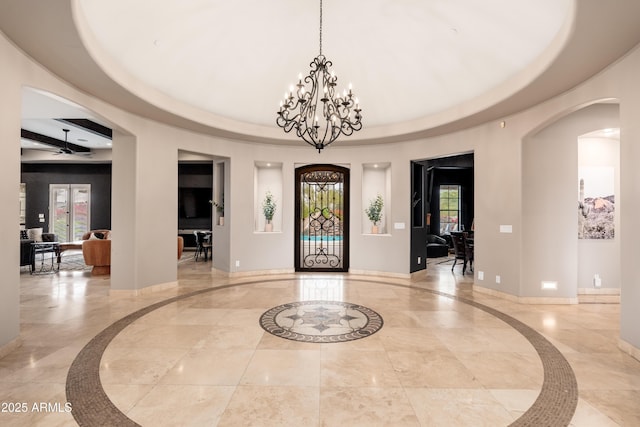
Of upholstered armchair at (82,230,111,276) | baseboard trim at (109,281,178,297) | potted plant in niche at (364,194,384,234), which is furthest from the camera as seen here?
potted plant in niche at (364,194,384,234)

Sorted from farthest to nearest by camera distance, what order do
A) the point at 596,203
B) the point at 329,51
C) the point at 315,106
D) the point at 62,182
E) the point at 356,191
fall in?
the point at 62,182 → the point at 356,191 → the point at 596,203 → the point at 329,51 → the point at 315,106

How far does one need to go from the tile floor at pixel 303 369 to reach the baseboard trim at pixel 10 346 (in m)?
0.07

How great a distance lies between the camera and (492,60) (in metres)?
4.49

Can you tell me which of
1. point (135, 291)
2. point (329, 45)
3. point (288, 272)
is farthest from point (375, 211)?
point (135, 291)

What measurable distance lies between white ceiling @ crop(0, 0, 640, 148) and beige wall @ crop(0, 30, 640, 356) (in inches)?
11.3

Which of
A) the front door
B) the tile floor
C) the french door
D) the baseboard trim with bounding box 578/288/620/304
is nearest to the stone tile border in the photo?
the tile floor

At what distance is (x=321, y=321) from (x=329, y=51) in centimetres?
441

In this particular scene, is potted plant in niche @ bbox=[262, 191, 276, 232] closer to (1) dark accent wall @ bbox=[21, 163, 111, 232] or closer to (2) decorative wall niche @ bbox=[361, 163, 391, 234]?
(2) decorative wall niche @ bbox=[361, 163, 391, 234]

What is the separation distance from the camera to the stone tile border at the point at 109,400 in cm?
214

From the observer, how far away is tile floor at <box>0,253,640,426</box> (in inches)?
86.9

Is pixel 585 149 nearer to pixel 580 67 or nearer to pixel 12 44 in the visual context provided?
pixel 580 67

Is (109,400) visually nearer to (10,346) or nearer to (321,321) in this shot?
(10,346)

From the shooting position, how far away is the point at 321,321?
4125 millimetres

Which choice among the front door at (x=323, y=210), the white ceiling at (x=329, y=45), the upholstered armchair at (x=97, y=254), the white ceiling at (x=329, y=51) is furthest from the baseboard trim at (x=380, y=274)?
the upholstered armchair at (x=97, y=254)
